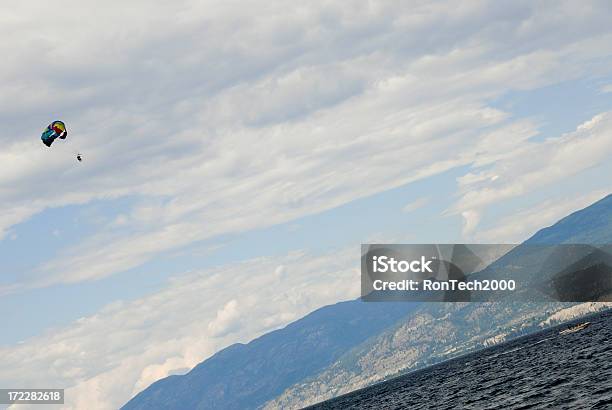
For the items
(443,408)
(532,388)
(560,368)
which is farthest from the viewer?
(560,368)

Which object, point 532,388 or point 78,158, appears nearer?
point 532,388

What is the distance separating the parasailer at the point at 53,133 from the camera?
18312 centimetres

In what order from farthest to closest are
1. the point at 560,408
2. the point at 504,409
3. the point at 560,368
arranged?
the point at 560,368 < the point at 504,409 < the point at 560,408

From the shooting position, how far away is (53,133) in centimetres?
18550

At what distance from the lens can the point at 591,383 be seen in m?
128

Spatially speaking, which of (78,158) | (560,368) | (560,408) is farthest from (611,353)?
(78,158)

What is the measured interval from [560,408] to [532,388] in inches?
1853

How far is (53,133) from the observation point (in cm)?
18550

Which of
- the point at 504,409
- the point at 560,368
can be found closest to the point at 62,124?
the point at 504,409

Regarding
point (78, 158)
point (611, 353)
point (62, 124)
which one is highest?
point (62, 124)

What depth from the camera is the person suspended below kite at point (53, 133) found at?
18312 centimetres

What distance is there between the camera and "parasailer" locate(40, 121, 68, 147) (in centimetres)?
18312

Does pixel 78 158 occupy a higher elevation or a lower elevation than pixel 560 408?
higher

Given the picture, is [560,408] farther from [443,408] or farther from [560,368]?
[560,368]
